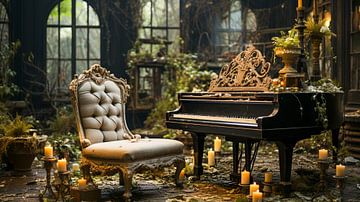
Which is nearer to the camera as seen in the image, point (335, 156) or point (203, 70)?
point (335, 156)

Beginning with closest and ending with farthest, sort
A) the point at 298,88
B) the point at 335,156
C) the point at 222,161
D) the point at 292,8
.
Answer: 1. the point at 298,88
2. the point at 335,156
3. the point at 222,161
4. the point at 292,8

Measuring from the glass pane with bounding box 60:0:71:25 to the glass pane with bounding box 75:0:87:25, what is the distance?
5.6 inches

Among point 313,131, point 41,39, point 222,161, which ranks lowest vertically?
point 222,161

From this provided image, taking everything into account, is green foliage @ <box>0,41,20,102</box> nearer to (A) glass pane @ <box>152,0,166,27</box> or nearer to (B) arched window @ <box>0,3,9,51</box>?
(B) arched window @ <box>0,3,9,51</box>

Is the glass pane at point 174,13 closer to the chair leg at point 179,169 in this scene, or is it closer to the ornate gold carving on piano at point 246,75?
the ornate gold carving on piano at point 246,75

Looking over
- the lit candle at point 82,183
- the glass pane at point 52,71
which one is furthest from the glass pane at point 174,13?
the lit candle at point 82,183

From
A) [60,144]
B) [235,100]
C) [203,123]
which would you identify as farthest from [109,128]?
[60,144]

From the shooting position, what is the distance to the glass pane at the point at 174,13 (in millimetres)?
10141

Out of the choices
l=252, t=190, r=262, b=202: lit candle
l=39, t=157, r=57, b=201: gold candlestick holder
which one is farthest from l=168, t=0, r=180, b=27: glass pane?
l=252, t=190, r=262, b=202: lit candle

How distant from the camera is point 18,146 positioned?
6035 mm

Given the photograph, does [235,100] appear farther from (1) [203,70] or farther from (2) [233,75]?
(1) [203,70]

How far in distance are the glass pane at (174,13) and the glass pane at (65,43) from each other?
187 cm

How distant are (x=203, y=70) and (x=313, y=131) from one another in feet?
17.2

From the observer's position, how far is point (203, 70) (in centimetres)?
984
